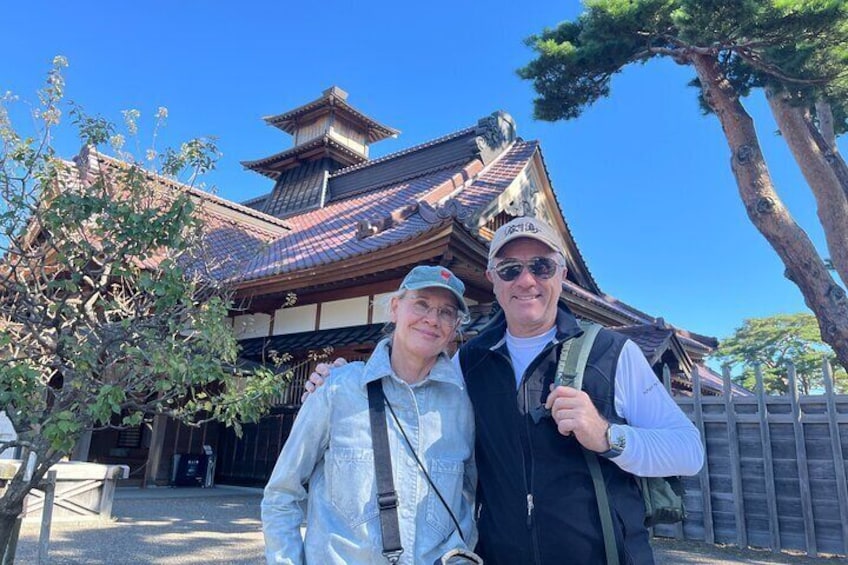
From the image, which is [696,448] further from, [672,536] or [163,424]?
[163,424]

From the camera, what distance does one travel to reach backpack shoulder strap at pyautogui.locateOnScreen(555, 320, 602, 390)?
1549mm

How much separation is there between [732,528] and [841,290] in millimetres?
3072

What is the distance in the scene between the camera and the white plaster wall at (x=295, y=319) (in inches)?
348

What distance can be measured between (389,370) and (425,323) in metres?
0.18

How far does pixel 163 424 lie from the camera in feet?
32.8

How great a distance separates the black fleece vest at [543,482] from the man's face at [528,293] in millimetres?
122

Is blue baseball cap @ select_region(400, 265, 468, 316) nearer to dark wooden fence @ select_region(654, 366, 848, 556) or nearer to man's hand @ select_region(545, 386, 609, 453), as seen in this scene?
man's hand @ select_region(545, 386, 609, 453)

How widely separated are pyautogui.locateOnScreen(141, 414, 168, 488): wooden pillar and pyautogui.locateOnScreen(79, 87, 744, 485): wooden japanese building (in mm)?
22

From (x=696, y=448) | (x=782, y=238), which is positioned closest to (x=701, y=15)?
(x=782, y=238)

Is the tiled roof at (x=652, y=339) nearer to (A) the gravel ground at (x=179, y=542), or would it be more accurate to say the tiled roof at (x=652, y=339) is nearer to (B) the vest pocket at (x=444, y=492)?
(A) the gravel ground at (x=179, y=542)

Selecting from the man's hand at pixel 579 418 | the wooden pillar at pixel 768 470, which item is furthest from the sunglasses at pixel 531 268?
the wooden pillar at pixel 768 470

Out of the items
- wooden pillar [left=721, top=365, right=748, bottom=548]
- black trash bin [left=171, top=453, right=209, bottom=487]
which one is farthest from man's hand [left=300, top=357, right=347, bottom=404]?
black trash bin [left=171, top=453, right=209, bottom=487]

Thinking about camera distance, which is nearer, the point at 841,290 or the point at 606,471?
the point at 606,471

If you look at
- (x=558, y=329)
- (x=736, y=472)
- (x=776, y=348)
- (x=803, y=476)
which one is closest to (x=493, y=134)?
(x=736, y=472)
